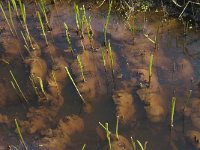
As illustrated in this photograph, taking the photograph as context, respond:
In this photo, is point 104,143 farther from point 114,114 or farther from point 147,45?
point 147,45

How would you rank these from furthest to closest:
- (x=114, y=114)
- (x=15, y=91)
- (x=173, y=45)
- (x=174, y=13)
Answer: (x=174, y=13), (x=173, y=45), (x=15, y=91), (x=114, y=114)

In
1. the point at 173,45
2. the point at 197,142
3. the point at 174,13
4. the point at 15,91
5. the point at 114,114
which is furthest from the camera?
the point at 174,13

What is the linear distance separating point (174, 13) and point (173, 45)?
0.63 m

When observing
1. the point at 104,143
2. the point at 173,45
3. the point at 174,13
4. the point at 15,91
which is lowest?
the point at 104,143

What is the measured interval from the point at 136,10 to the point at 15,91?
225 centimetres

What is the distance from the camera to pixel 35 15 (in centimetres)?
588

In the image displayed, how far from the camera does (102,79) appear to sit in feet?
15.9

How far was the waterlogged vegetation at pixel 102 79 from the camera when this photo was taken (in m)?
4.22

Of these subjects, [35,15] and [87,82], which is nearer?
[87,82]

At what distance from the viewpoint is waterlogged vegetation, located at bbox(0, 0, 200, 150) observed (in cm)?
422

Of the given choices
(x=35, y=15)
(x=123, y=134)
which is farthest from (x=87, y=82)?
(x=35, y=15)

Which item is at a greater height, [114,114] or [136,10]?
[136,10]

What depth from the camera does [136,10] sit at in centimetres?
573

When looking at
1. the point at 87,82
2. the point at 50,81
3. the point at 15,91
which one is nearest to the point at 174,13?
the point at 87,82
